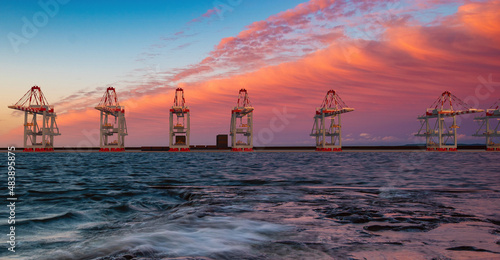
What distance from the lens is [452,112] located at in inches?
4343

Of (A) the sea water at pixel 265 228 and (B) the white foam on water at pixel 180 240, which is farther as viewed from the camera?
(B) the white foam on water at pixel 180 240

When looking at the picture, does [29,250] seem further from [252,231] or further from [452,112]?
[452,112]

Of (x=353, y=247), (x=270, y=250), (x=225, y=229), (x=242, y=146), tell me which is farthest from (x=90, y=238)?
(x=242, y=146)

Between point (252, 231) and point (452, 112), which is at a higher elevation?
point (452, 112)

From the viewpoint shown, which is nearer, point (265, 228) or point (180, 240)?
point (180, 240)

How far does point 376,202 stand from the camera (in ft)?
31.5

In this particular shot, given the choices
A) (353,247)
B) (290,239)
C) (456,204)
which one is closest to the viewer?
(353,247)

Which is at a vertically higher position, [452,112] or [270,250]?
[452,112]

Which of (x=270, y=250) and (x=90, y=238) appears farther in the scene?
(x=90, y=238)

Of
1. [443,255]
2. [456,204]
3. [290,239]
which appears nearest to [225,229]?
[290,239]

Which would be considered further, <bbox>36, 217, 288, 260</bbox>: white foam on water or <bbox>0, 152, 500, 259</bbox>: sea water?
<bbox>36, 217, 288, 260</bbox>: white foam on water

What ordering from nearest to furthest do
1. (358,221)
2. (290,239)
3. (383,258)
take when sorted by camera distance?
(383,258)
(290,239)
(358,221)

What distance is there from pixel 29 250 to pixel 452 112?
126 metres

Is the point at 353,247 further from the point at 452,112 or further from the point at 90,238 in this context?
the point at 452,112
